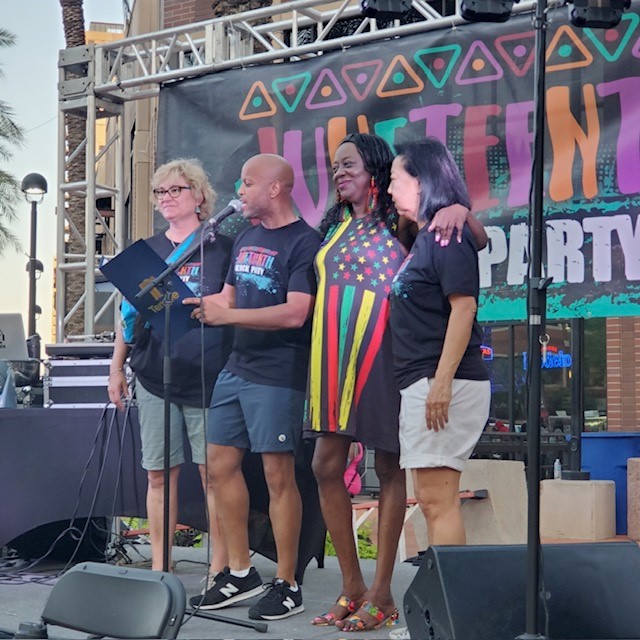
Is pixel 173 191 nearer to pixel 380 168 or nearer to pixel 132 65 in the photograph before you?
pixel 380 168

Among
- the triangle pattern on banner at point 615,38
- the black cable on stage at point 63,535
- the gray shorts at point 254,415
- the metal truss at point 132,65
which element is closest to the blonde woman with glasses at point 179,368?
the gray shorts at point 254,415

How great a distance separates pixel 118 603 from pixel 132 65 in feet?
20.3

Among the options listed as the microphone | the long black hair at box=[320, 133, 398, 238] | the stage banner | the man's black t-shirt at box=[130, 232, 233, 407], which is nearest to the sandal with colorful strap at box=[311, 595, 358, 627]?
the man's black t-shirt at box=[130, 232, 233, 407]

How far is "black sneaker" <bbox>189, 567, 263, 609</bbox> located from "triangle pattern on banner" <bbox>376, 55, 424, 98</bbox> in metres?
3.10

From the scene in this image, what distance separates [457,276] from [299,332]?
0.97 m

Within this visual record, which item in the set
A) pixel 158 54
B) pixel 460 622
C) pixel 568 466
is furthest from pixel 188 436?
pixel 568 466

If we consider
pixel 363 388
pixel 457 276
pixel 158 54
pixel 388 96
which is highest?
pixel 158 54

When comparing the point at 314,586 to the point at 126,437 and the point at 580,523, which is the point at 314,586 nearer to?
the point at 126,437

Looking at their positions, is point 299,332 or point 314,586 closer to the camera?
point 299,332

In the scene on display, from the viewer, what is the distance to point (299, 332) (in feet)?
15.9

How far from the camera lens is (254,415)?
4.75 m

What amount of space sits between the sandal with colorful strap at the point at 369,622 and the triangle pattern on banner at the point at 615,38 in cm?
332

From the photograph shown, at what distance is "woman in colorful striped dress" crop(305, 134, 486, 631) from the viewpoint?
4434mm

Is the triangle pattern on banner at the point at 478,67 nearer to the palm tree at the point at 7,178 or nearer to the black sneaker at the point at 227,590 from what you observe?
the black sneaker at the point at 227,590
